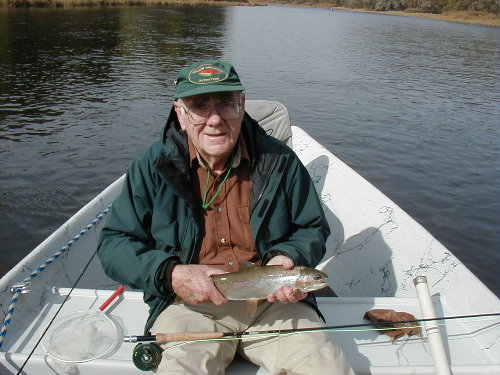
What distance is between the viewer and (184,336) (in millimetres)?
2896

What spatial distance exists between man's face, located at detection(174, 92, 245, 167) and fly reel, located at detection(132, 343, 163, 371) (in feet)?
4.37

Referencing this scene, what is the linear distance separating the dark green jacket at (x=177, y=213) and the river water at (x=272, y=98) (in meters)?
5.23

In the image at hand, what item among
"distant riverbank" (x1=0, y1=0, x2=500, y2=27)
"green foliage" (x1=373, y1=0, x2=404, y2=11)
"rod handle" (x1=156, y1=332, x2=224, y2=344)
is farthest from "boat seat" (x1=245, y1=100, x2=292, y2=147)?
"green foliage" (x1=373, y1=0, x2=404, y2=11)

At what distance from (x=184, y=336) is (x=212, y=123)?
1411mm

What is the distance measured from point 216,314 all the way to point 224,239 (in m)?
0.54

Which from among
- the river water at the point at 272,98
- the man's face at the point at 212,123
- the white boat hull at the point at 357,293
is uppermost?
the man's face at the point at 212,123

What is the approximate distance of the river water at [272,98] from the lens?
985 cm

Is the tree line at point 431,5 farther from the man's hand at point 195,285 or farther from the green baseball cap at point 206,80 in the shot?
the man's hand at point 195,285

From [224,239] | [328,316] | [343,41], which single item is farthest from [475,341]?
[343,41]

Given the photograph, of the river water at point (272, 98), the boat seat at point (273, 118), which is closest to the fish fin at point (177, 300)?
the boat seat at point (273, 118)

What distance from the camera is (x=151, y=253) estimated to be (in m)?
3.07

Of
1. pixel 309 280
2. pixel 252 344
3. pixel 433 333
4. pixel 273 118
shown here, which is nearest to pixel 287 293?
pixel 309 280

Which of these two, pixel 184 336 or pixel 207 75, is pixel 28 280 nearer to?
pixel 184 336

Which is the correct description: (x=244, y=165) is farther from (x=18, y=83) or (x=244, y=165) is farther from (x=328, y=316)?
(x=18, y=83)
